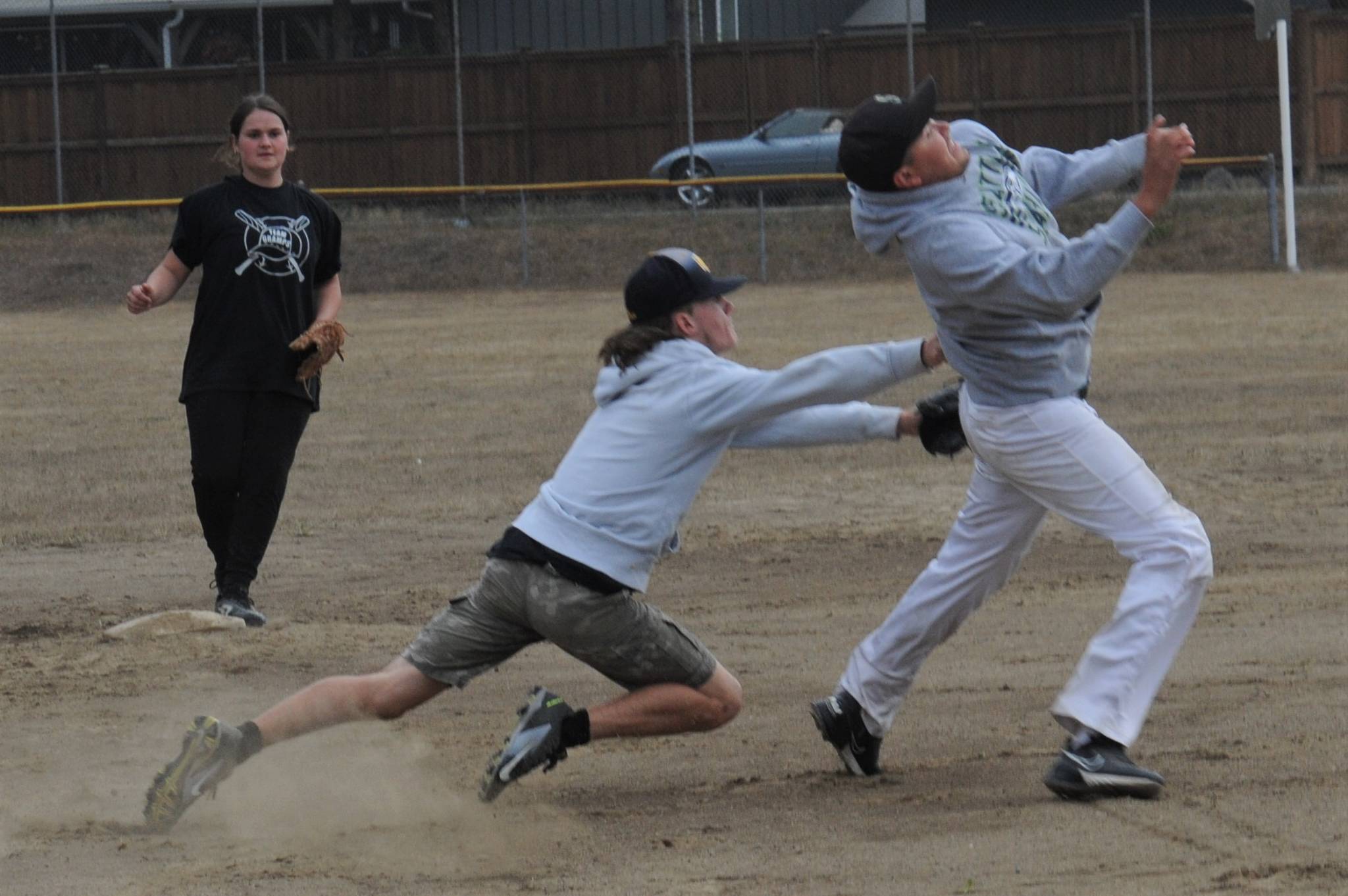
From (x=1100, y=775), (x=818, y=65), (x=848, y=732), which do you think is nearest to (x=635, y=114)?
(x=818, y=65)

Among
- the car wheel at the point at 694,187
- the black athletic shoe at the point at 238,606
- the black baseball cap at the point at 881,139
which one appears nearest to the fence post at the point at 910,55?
the car wheel at the point at 694,187

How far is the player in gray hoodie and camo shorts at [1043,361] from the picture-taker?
4785 millimetres

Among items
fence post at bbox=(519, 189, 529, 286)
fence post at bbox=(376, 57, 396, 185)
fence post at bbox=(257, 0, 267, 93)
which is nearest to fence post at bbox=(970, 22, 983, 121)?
fence post at bbox=(519, 189, 529, 286)

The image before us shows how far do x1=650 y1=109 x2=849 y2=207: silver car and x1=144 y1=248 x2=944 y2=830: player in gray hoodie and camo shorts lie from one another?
20.8 metres

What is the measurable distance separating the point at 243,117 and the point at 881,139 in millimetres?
3357

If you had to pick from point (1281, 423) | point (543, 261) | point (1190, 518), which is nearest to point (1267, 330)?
point (1281, 423)

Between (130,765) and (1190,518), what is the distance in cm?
322

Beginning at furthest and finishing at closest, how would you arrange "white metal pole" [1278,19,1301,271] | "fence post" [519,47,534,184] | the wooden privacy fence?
1. "fence post" [519,47,534,184]
2. the wooden privacy fence
3. "white metal pole" [1278,19,1301,271]

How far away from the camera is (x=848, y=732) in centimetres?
534

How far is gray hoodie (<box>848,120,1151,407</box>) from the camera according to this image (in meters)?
4.66

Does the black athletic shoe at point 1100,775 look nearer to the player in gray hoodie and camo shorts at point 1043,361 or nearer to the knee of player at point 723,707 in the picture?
the player in gray hoodie and camo shorts at point 1043,361

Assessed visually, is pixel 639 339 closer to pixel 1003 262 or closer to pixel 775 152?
pixel 1003 262

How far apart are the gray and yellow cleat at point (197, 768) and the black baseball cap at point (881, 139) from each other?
86.5 inches

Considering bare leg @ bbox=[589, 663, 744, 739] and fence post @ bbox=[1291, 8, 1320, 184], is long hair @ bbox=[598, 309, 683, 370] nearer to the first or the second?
bare leg @ bbox=[589, 663, 744, 739]
